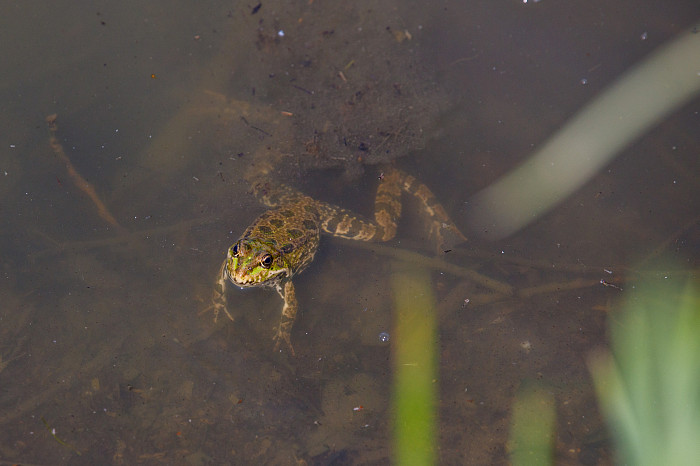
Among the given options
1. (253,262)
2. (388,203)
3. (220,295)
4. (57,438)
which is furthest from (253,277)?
(57,438)

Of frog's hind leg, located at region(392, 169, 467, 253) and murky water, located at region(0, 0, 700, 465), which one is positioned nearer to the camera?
murky water, located at region(0, 0, 700, 465)

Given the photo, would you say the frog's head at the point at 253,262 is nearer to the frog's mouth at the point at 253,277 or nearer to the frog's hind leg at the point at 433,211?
the frog's mouth at the point at 253,277

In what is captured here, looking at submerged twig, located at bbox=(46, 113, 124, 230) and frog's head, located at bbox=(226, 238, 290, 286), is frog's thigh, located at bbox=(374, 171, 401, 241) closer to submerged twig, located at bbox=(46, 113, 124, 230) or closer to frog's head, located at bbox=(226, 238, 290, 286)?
frog's head, located at bbox=(226, 238, 290, 286)

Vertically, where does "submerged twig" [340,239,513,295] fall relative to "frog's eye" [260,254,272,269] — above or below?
above

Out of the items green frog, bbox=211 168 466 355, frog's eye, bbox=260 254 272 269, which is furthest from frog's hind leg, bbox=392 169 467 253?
frog's eye, bbox=260 254 272 269

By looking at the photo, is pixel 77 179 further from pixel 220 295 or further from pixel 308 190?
pixel 308 190

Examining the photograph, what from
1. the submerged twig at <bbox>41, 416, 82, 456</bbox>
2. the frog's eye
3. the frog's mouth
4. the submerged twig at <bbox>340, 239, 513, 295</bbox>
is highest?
the submerged twig at <bbox>340, 239, 513, 295</bbox>

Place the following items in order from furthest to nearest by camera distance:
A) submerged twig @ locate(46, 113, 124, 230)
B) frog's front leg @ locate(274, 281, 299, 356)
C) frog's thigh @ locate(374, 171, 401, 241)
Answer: frog's thigh @ locate(374, 171, 401, 241), submerged twig @ locate(46, 113, 124, 230), frog's front leg @ locate(274, 281, 299, 356)

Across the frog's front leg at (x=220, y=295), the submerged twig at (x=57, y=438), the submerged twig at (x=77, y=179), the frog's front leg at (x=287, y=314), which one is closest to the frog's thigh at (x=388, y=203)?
the frog's front leg at (x=287, y=314)

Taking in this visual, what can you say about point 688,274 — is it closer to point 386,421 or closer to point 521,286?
point 521,286
